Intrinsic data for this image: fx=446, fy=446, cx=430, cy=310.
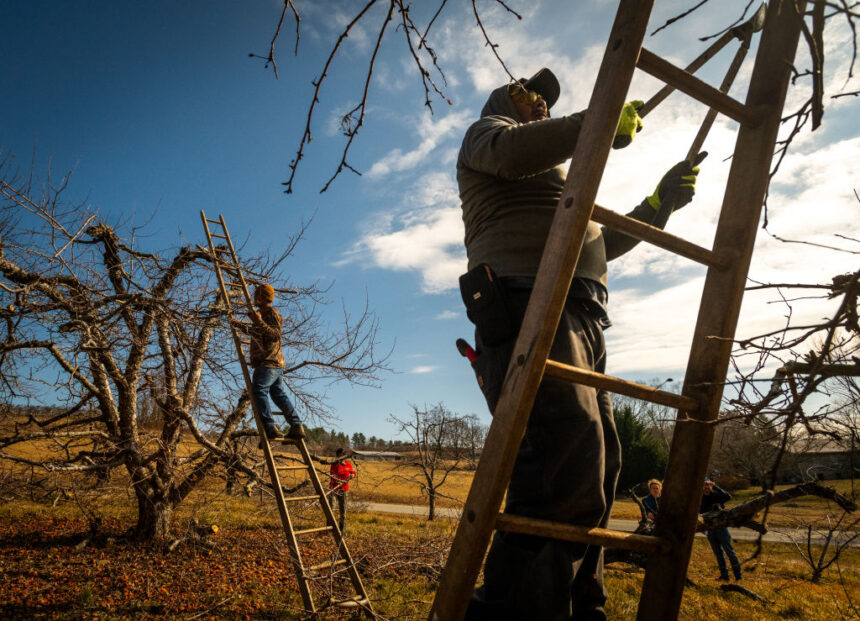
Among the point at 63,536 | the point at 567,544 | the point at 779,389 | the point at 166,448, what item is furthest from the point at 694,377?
the point at 63,536

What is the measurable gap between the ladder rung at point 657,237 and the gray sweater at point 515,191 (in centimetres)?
33

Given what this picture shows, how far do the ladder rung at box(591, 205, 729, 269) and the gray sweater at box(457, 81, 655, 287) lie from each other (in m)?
0.33

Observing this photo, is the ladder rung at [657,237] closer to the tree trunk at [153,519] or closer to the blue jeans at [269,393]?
the blue jeans at [269,393]

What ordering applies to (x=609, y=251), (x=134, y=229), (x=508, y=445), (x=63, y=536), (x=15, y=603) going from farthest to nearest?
(x=63, y=536), (x=134, y=229), (x=15, y=603), (x=609, y=251), (x=508, y=445)

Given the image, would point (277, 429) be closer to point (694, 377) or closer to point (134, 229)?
point (134, 229)

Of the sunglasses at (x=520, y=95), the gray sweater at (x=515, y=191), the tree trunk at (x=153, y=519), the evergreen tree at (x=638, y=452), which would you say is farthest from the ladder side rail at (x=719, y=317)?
the evergreen tree at (x=638, y=452)

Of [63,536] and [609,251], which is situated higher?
[609,251]

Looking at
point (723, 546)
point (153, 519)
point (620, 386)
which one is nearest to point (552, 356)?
point (620, 386)

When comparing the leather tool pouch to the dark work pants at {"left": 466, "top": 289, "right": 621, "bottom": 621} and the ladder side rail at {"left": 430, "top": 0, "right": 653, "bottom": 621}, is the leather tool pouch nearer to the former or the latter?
the dark work pants at {"left": 466, "top": 289, "right": 621, "bottom": 621}

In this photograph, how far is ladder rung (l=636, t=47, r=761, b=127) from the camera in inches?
45.4

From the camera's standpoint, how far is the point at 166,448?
720 centimetres

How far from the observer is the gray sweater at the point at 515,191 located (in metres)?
1.35

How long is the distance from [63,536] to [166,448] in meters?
3.37

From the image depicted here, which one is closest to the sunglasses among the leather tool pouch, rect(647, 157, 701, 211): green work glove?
rect(647, 157, 701, 211): green work glove
